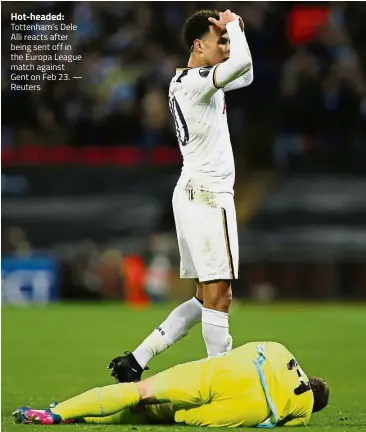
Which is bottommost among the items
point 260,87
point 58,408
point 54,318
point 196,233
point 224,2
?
point 54,318

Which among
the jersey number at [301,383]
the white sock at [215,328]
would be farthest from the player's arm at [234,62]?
the jersey number at [301,383]

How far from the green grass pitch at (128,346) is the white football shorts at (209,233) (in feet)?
3.75

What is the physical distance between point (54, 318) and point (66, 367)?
5603mm

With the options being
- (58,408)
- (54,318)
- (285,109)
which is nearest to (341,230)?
(285,109)

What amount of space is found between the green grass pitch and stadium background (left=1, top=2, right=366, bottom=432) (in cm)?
57

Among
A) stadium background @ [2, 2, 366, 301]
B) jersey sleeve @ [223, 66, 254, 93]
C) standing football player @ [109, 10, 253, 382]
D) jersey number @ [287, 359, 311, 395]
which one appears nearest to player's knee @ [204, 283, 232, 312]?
standing football player @ [109, 10, 253, 382]

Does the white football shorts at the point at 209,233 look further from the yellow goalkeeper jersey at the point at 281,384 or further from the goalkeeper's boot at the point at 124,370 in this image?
the yellow goalkeeper jersey at the point at 281,384

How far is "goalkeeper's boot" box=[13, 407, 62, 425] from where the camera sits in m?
6.41

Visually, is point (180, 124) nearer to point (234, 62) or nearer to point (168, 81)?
point (234, 62)

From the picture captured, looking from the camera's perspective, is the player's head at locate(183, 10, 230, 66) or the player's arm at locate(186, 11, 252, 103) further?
the player's head at locate(183, 10, 230, 66)

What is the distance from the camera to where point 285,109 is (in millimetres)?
21188

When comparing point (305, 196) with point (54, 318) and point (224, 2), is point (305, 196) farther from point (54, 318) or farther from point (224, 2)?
point (54, 318)

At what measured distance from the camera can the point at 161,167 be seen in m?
20.1

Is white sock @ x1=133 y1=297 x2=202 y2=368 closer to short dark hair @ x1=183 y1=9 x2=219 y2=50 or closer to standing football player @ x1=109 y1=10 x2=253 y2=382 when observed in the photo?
standing football player @ x1=109 y1=10 x2=253 y2=382
